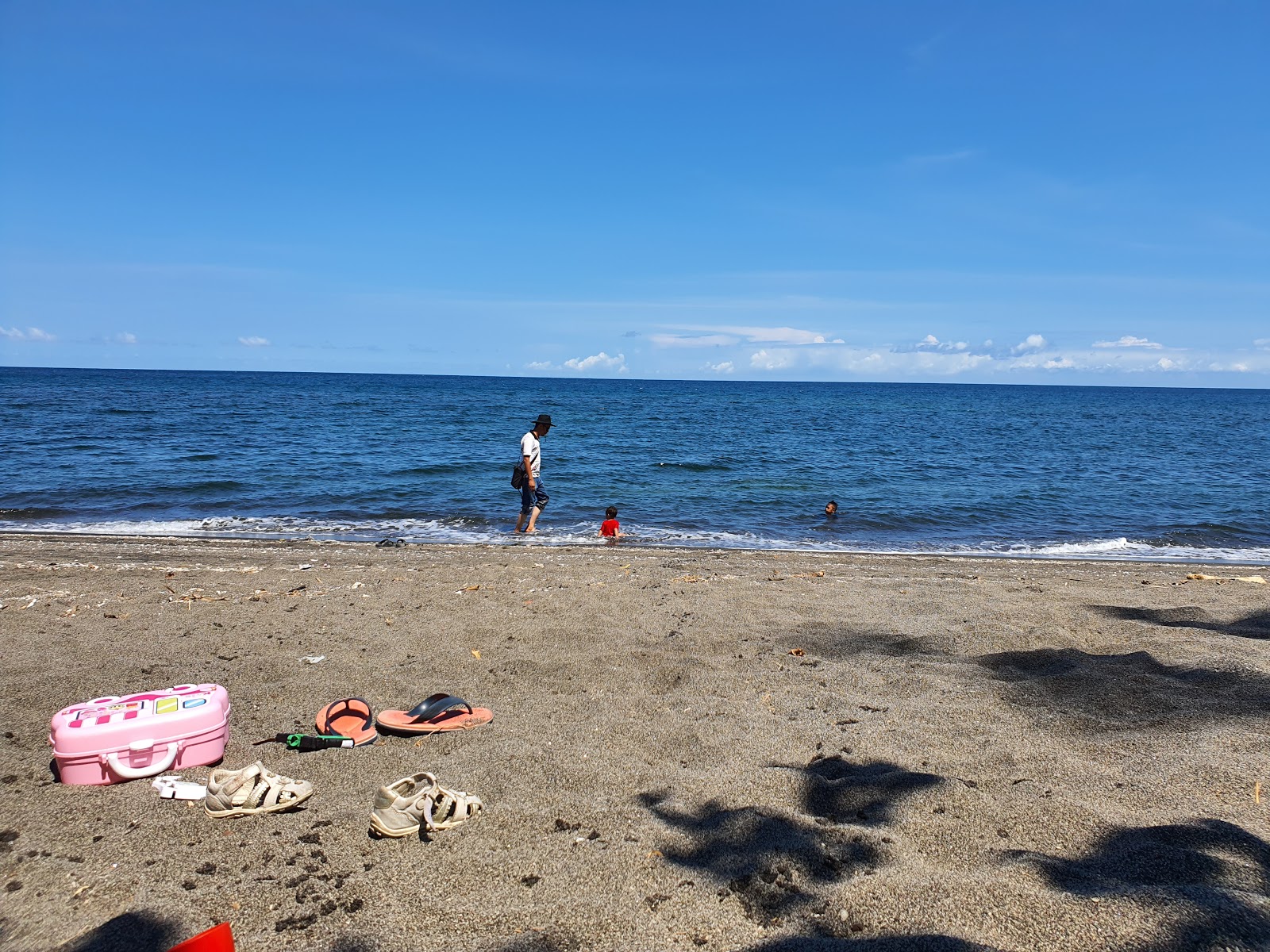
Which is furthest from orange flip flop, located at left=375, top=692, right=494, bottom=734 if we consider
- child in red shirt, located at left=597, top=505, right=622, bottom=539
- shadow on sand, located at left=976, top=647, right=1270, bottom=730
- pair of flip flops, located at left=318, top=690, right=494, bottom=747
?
child in red shirt, located at left=597, top=505, right=622, bottom=539

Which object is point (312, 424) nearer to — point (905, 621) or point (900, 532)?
point (900, 532)

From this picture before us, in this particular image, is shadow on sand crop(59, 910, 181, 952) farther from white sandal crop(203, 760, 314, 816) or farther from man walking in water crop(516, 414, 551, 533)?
man walking in water crop(516, 414, 551, 533)

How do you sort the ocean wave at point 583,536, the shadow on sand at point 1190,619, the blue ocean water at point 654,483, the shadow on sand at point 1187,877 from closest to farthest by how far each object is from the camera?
the shadow on sand at point 1187,877 → the shadow on sand at point 1190,619 → the ocean wave at point 583,536 → the blue ocean water at point 654,483

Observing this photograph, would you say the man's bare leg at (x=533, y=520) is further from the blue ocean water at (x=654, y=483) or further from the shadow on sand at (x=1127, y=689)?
the shadow on sand at (x=1127, y=689)

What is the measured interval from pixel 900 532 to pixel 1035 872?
46.0 ft

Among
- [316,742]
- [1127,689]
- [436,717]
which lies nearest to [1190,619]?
[1127,689]

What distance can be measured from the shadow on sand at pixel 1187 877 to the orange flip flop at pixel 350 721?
3.60 m

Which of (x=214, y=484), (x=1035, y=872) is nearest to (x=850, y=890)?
(x=1035, y=872)

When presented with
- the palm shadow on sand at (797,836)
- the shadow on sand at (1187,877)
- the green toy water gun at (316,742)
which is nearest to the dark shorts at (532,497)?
→ the green toy water gun at (316,742)

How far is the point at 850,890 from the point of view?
325cm

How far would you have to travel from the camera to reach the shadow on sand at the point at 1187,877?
273 cm

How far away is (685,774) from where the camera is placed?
452 centimetres

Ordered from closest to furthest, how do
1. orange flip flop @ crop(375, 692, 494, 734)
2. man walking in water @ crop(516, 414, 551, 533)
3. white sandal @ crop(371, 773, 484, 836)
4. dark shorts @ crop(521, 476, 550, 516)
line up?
white sandal @ crop(371, 773, 484, 836)
orange flip flop @ crop(375, 692, 494, 734)
man walking in water @ crop(516, 414, 551, 533)
dark shorts @ crop(521, 476, 550, 516)

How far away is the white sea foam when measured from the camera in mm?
14367
